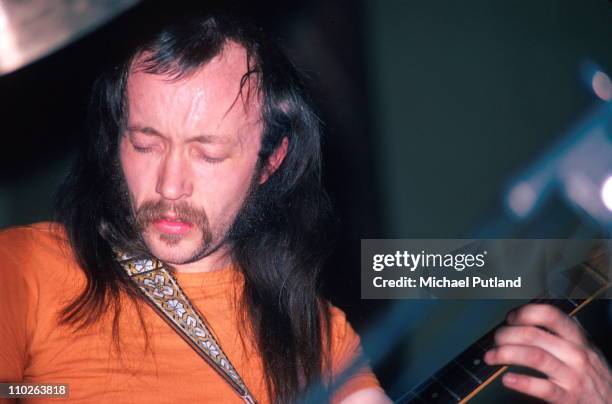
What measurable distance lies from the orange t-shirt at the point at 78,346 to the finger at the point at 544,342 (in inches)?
16.1

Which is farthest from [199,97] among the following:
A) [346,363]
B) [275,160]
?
[346,363]

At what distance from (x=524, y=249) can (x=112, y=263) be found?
2.27 feet

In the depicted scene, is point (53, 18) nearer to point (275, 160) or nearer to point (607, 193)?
point (275, 160)

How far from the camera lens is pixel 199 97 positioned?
40.5 inches

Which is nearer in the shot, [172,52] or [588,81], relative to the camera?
[172,52]

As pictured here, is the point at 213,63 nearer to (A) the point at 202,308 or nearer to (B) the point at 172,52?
(B) the point at 172,52

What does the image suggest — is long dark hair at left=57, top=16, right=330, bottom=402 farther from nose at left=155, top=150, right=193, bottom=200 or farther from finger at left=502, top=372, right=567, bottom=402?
finger at left=502, top=372, right=567, bottom=402

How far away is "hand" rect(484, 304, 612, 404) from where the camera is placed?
1.07 m

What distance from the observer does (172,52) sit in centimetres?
103

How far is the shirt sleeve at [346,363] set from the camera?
1.12 meters

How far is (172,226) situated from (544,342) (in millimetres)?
630

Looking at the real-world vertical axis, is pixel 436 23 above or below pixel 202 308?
above

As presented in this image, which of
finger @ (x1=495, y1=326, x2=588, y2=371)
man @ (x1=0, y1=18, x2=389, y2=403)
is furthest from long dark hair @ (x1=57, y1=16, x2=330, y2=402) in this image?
finger @ (x1=495, y1=326, x2=588, y2=371)

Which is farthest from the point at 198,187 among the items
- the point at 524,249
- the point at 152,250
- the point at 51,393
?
the point at 524,249
